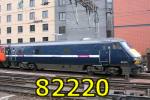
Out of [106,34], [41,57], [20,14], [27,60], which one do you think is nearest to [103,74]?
[41,57]

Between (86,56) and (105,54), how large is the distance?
5.44ft

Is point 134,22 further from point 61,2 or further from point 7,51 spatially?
point 7,51

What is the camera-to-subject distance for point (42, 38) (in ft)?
217

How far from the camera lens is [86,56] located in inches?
969

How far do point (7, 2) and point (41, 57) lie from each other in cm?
4876

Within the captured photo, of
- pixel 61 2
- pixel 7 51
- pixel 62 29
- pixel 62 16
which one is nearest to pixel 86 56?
pixel 7 51

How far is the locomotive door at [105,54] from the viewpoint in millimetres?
23469

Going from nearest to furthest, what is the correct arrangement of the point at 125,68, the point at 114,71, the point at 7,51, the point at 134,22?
1. the point at 125,68
2. the point at 114,71
3. the point at 7,51
4. the point at 134,22

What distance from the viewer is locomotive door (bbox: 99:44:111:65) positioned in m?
23.5

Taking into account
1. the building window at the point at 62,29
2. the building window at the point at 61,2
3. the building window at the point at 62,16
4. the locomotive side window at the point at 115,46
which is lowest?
the locomotive side window at the point at 115,46

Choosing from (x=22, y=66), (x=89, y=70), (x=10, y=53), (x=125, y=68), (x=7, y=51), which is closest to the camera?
(x=125, y=68)

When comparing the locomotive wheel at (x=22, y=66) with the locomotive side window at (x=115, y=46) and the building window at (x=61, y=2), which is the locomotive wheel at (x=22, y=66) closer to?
the locomotive side window at (x=115, y=46)

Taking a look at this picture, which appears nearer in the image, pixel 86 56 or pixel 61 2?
pixel 86 56

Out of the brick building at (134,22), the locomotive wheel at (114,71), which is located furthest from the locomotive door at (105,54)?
the brick building at (134,22)
